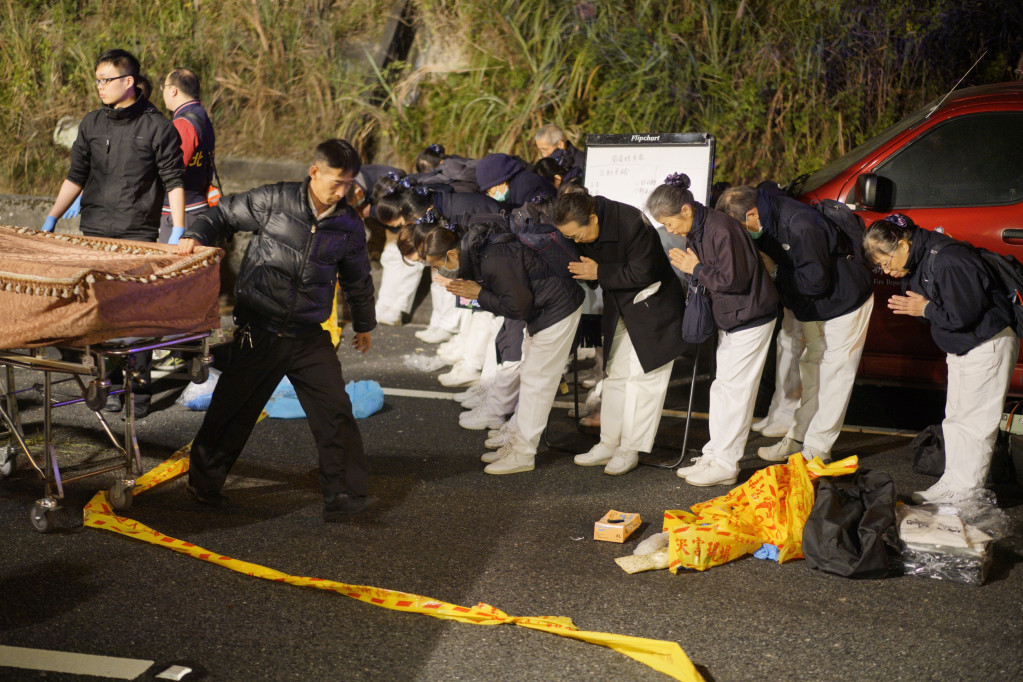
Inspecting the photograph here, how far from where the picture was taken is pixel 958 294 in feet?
15.2

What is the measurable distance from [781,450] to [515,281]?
1.96 m

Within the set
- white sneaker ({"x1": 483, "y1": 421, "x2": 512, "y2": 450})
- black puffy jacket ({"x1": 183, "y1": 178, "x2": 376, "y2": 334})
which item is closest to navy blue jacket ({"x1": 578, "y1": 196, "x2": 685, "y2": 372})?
white sneaker ({"x1": 483, "y1": 421, "x2": 512, "y2": 450})

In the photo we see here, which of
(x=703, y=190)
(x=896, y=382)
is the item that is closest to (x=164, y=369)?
(x=703, y=190)

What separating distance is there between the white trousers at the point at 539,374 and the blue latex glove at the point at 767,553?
4.97 ft

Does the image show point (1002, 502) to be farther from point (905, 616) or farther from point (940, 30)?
point (940, 30)

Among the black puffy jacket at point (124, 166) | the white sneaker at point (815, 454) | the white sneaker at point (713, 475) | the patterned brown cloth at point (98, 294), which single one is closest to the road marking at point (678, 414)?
the white sneaker at point (815, 454)

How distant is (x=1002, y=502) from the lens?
5.07 metres

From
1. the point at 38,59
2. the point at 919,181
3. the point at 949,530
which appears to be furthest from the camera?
the point at 38,59

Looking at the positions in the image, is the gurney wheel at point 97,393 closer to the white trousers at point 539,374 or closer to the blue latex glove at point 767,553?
the white trousers at point 539,374

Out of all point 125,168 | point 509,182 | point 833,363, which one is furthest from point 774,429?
point 125,168

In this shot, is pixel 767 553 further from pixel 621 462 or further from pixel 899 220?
pixel 899 220

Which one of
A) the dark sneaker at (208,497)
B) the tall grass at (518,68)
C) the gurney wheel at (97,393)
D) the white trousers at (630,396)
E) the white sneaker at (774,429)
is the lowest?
the dark sneaker at (208,497)

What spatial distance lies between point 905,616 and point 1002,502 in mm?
1572

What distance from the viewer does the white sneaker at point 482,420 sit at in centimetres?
625
